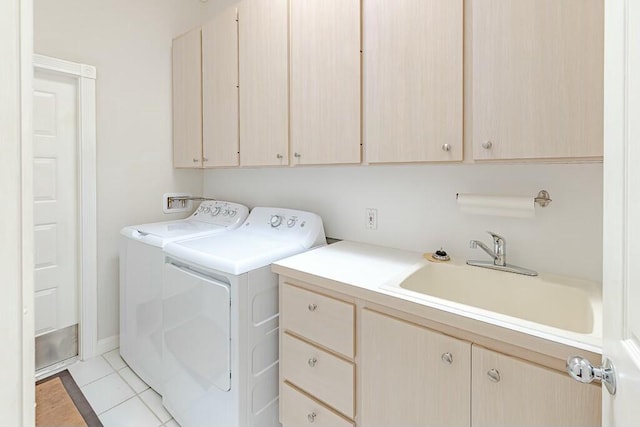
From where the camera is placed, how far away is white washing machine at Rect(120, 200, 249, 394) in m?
1.82

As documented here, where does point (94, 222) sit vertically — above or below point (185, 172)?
below

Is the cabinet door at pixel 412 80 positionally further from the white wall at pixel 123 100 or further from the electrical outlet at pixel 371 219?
the white wall at pixel 123 100

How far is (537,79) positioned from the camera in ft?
3.20

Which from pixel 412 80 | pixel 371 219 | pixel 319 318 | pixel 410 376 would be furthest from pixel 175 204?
pixel 410 376

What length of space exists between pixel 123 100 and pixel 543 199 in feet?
8.89

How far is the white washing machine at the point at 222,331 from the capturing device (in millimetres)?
1333

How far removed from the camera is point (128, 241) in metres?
2.05

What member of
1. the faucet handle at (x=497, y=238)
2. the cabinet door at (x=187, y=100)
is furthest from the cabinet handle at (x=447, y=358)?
the cabinet door at (x=187, y=100)

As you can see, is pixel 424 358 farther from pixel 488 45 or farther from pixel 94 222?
pixel 94 222

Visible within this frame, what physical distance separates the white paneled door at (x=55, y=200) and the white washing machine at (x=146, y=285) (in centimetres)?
38

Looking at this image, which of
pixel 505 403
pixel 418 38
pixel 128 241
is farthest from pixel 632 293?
pixel 128 241

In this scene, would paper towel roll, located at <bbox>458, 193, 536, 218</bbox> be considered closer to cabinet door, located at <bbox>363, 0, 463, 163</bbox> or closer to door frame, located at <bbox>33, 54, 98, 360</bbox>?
cabinet door, located at <bbox>363, 0, 463, 163</bbox>

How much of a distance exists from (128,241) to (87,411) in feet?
3.24

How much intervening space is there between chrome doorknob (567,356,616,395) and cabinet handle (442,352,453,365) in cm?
36
